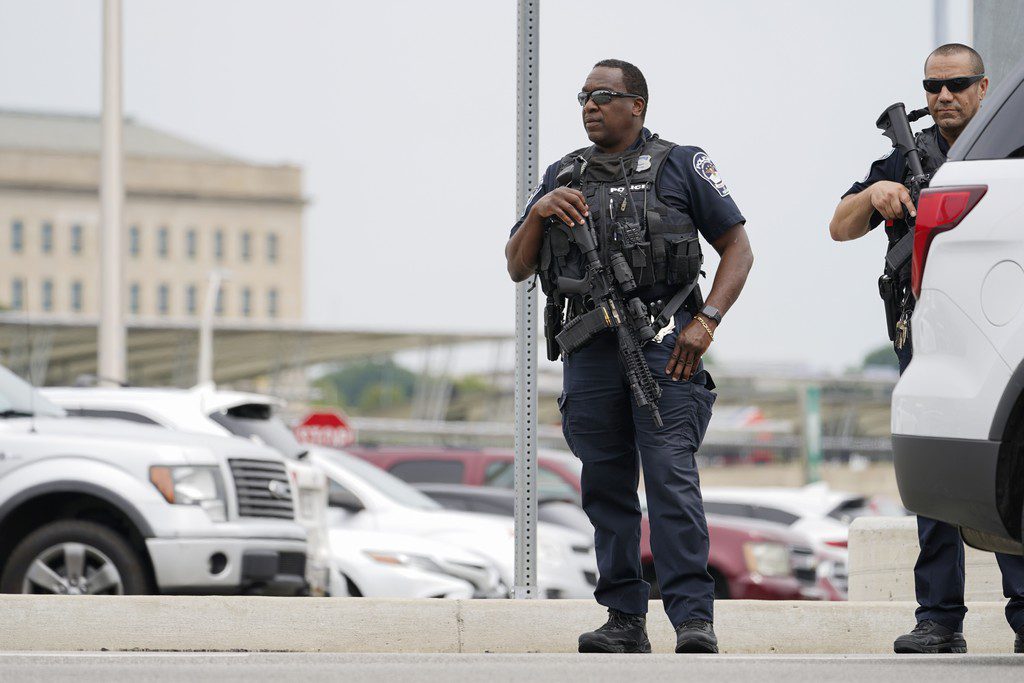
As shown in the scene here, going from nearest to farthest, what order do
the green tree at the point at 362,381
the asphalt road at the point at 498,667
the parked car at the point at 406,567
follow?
the asphalt road at the point at 498,667 < the parked car at the point at 406,567 < the green tree at the point at 362,381

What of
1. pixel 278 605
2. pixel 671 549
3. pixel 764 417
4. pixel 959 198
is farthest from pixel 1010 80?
pixel 764 417

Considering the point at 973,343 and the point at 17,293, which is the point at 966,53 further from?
the point at 17,293

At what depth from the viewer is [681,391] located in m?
5.82

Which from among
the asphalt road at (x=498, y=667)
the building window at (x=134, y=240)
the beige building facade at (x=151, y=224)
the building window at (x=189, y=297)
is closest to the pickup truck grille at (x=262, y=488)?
the asphalt road at (x=498, y=667)

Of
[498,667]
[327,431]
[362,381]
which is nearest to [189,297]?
[362,381]

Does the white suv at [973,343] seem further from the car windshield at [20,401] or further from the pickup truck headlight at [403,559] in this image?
the pickup truck headlight at [403,559]

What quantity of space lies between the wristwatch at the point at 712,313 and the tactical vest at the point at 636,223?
0.41 feet

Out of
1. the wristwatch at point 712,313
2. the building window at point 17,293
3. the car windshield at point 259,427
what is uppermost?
the building window at point 17,293

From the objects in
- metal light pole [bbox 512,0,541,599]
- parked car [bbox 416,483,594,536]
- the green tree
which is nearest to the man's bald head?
metal light pole [bbox 512,0,541,599]

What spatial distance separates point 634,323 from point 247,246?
11724 centimetres

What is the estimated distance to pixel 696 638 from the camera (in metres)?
5.62

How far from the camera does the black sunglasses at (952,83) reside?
5.89 m

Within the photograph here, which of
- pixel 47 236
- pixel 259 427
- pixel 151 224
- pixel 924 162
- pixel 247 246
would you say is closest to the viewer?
pixel 924 162

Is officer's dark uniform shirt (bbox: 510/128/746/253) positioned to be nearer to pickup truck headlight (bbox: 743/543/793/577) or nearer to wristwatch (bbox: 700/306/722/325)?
wristwatch (bbox: 700/306/722/325)
